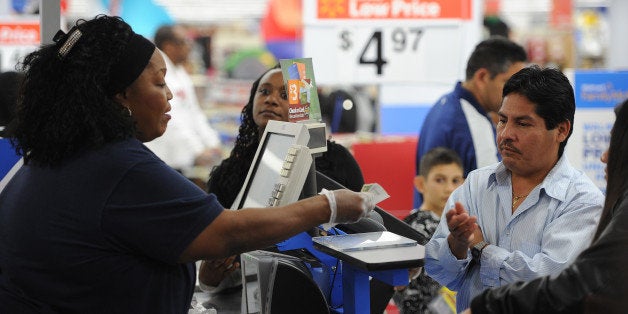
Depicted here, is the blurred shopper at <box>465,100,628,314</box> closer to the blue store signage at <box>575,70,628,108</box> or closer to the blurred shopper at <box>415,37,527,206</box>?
the blurred shopper at <box>415,37,527,206</box>

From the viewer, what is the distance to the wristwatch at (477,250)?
229 cm

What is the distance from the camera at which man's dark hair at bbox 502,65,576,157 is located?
229 centimetres

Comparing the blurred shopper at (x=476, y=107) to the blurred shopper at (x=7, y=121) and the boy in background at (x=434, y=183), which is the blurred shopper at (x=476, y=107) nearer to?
the boy in background at (x=434, y=183)

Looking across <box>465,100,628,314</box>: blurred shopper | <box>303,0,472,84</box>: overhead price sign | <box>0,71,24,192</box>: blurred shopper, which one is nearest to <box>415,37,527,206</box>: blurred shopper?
<box>303,0,472,84</box>: overhead price sign

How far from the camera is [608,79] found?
521 centimetres

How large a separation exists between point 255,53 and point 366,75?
5.39m

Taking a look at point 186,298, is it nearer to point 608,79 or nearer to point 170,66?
point 608,79

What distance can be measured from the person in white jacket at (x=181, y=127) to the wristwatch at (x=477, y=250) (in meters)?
4.24

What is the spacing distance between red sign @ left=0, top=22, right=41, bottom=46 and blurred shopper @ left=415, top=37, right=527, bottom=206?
12.6 ft

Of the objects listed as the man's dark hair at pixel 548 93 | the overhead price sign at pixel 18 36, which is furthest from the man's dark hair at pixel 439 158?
the overhead price sign at pixel 18 36

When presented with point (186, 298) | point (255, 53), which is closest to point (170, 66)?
point (255, 53)

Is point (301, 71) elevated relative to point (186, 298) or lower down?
elevated

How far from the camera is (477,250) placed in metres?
2.31

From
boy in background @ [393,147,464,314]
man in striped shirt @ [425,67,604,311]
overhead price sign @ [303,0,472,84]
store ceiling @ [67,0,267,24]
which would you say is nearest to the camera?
man in striped shirt @ [425,67,604,311]
